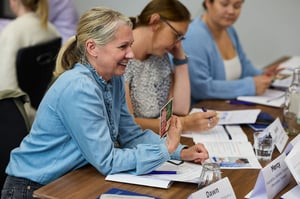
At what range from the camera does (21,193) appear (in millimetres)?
1663

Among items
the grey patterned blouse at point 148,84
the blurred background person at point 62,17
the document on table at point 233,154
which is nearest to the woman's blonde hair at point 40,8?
the blurred background person at point 62,17

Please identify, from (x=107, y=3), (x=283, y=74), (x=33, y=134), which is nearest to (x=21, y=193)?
(x=33, y=134)

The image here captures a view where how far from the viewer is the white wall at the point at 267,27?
3.83 metres

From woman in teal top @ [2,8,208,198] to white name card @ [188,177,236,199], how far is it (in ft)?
0.73

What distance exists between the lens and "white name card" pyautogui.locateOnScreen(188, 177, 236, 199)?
1.34m

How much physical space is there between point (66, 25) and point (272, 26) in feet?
5.22

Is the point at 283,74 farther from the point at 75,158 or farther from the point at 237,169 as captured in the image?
the point at 75,158

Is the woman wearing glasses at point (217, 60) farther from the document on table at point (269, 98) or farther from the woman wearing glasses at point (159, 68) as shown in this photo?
the woman wearing glasses at point (159, 68)

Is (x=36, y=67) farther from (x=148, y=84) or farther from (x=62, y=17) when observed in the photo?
(x=62, y=17)

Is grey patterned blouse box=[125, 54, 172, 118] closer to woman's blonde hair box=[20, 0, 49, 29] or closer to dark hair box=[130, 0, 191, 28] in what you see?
dark hair box=[130, 0, 191, 28]

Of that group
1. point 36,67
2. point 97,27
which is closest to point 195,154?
point 97,27

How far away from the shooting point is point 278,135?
1888 mm

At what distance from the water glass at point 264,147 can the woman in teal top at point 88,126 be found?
0.23 meters

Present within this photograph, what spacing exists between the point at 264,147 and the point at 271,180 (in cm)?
30
